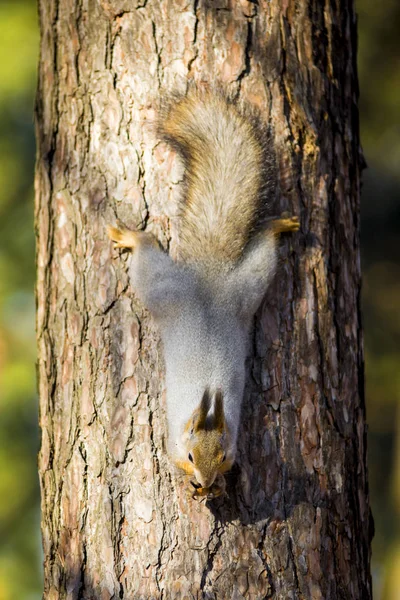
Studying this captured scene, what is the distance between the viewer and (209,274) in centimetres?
263

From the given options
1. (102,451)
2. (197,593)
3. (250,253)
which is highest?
(250,253)

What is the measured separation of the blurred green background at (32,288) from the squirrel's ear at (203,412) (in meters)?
2.59

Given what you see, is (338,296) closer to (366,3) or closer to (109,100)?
(109,100)

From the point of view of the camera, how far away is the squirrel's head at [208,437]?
2.41 metres

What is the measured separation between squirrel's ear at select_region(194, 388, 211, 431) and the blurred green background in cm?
259

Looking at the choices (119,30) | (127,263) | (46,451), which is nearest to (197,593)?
(46,451)

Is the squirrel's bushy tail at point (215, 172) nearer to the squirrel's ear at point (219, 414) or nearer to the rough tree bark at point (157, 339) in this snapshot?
the rough tree bark at point (157, 339)

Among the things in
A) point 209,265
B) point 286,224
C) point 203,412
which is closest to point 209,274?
point 209,265

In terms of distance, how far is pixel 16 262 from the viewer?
16.7 ft

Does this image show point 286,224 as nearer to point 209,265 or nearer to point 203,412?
point 209,265

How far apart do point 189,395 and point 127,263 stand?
49 centimetres

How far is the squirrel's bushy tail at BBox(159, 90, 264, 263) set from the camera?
8.11 ft

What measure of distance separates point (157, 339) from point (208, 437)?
38 centimetres

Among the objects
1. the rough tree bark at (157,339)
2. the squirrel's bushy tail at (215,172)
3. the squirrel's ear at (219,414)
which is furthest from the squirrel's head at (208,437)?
the squirrel's bushy tail at (215,172)
